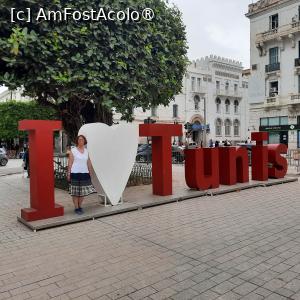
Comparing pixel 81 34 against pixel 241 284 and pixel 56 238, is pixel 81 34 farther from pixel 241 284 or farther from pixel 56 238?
pixel 241 284

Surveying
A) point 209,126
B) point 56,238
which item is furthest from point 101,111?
point 209,126

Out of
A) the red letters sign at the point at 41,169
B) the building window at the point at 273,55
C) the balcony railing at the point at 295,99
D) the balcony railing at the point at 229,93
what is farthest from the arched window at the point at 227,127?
the red letters sign at the point at 41,169

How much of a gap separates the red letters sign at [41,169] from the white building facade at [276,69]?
2828cm

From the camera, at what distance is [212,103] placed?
51.9m

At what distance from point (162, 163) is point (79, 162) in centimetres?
280

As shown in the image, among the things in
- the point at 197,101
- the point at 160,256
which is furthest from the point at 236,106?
the point at 160,256

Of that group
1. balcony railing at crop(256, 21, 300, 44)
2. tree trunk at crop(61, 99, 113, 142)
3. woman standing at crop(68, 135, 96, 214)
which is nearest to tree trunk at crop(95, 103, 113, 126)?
tree trunk at crop(61, 99, 113, 142)

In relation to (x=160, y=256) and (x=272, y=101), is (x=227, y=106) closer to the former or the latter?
(x=272, y=101)

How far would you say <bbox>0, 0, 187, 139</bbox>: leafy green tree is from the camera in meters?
8.12

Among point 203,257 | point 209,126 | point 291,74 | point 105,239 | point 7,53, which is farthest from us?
point 209,126

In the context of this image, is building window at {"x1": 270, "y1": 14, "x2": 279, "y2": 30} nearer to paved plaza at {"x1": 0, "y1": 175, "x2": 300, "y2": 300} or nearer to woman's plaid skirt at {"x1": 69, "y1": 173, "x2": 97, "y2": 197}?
paved plaza at {"x1": 0, "y1": 175, "x2": 300, "y2": 300}

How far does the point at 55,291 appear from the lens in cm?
389

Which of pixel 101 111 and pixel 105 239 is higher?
pixel 101 111

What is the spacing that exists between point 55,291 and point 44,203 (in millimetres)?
3291
